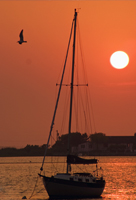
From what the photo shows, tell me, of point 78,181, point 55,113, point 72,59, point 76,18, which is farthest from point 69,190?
point 76,18

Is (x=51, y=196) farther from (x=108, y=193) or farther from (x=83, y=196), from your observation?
(x=108, y=193)

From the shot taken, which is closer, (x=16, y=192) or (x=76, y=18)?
(x=76, y=18)

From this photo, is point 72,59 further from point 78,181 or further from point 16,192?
point 16,192

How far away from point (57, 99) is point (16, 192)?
49.6ft

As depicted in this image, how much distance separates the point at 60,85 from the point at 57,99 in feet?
5.36

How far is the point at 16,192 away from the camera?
70.2 meters

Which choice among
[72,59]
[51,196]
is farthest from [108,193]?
[72,59]

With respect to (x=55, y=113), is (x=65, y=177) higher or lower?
lower

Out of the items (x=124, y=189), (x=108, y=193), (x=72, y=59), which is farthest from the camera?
(x=124, y=189)

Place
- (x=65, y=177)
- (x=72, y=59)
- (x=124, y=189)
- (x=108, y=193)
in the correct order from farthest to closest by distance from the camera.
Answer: (x=124, y=189) < (x=108, y=193) < (x=72, y=59) < (x=65, y=177)

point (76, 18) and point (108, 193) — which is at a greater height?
point (76, 18)

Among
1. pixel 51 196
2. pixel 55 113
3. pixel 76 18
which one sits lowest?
pixel 51 196

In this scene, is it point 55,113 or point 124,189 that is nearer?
point 55,113

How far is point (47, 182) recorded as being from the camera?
57.7 metres
